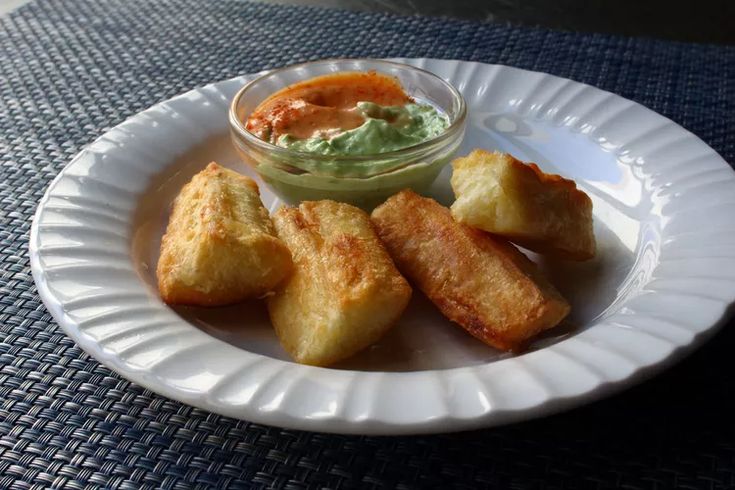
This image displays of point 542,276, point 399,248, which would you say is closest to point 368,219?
point 399,248

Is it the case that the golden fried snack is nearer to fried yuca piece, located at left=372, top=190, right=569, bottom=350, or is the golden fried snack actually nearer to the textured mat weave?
fried yuca piece, located at left=372, top=190, right=569, bottom=350

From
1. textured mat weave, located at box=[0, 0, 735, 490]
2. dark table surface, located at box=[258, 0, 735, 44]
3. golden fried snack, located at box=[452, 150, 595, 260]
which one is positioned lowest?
dark table surface, located at box=[258, 0, 735, 44]

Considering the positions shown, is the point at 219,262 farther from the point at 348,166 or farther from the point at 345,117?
the point at 345,117

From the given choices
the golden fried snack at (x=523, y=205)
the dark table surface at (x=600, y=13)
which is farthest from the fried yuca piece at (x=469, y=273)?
the dark table surface at (x=600, y=13)

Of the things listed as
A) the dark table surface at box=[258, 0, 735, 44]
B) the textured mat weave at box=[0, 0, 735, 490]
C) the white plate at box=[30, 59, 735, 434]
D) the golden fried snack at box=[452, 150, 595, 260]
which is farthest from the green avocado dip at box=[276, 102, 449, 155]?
the dark table surface at box=[258, 0, 735, 44]

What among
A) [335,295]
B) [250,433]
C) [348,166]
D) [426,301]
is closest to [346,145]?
[348,166]

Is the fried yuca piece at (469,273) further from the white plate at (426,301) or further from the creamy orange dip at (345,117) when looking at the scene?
the creamy orange dip at (345,117)

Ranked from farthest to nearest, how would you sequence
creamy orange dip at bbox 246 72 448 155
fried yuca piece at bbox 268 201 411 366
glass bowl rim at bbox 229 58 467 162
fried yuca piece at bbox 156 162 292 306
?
creamy orange dip at bbox 246 72 448 155, glass bowl rim at bbox 229 58 467 162, fried yuca piece at bbox 156 162 292 306, fried yuca piece at bbox 268 201 411 366
